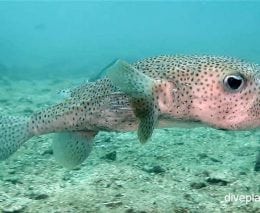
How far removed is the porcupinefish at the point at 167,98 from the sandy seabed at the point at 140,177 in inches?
30.6

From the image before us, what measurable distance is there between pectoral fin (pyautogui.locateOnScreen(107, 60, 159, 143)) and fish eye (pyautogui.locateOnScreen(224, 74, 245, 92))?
2.21 feet

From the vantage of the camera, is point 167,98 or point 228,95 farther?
point 167,98

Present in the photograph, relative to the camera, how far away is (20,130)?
4398 millimetres

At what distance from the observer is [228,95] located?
→ 3.42 metres

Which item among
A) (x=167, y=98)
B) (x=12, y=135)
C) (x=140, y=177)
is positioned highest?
(x=167, y=98)

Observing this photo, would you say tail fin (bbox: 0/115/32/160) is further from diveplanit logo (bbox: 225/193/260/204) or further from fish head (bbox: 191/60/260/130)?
diveplanit logo (bbox: 225/193/260/204)

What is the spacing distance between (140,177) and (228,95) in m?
2.10

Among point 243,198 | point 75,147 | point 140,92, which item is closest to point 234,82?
point 140,92

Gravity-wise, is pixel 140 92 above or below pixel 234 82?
below

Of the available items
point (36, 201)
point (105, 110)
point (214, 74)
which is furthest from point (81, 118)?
point (214, 74)

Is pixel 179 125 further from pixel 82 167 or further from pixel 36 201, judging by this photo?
pixel 82 167

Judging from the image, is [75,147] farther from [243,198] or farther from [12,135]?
[243,198]

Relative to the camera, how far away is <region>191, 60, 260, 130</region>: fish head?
3359 millimetres

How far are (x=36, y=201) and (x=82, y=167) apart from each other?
4.27ft
